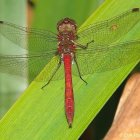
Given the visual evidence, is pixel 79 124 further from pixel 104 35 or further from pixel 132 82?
pixel 104 35

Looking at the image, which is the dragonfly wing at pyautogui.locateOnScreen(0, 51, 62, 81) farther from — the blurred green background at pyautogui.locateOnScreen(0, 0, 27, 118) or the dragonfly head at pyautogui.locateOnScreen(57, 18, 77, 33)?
the dragonfly head at pyautogui.locateOnScreen(57, 18, 77, 33)

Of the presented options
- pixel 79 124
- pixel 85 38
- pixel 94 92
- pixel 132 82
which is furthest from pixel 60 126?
pixel 85 38

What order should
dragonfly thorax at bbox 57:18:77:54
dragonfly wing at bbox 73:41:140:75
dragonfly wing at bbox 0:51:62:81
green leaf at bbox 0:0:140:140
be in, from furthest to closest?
dragonfly thorax at bbox 57:18:77:54
dragonfly wing at bbox 0:51:62:81
dragonfly wing at bbox 73:41:140:75
green leaf at bbox 0:0:140:140

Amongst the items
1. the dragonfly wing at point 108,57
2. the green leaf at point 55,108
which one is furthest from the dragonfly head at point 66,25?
the green leaf at point 55,108

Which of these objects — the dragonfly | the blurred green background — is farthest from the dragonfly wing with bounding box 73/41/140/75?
the blurred green background

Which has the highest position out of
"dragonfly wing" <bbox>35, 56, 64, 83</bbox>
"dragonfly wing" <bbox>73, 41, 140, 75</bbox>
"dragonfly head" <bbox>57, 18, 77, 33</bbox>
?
"dragonfly head" <bbox>57, 18, 77, 33</bbox>

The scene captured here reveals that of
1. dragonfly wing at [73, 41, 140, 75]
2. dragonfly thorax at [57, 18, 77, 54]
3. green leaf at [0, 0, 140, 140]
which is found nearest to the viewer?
green leaf at [0, 0, 140, 140]

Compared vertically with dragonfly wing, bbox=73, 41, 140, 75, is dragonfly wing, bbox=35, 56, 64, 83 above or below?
below
